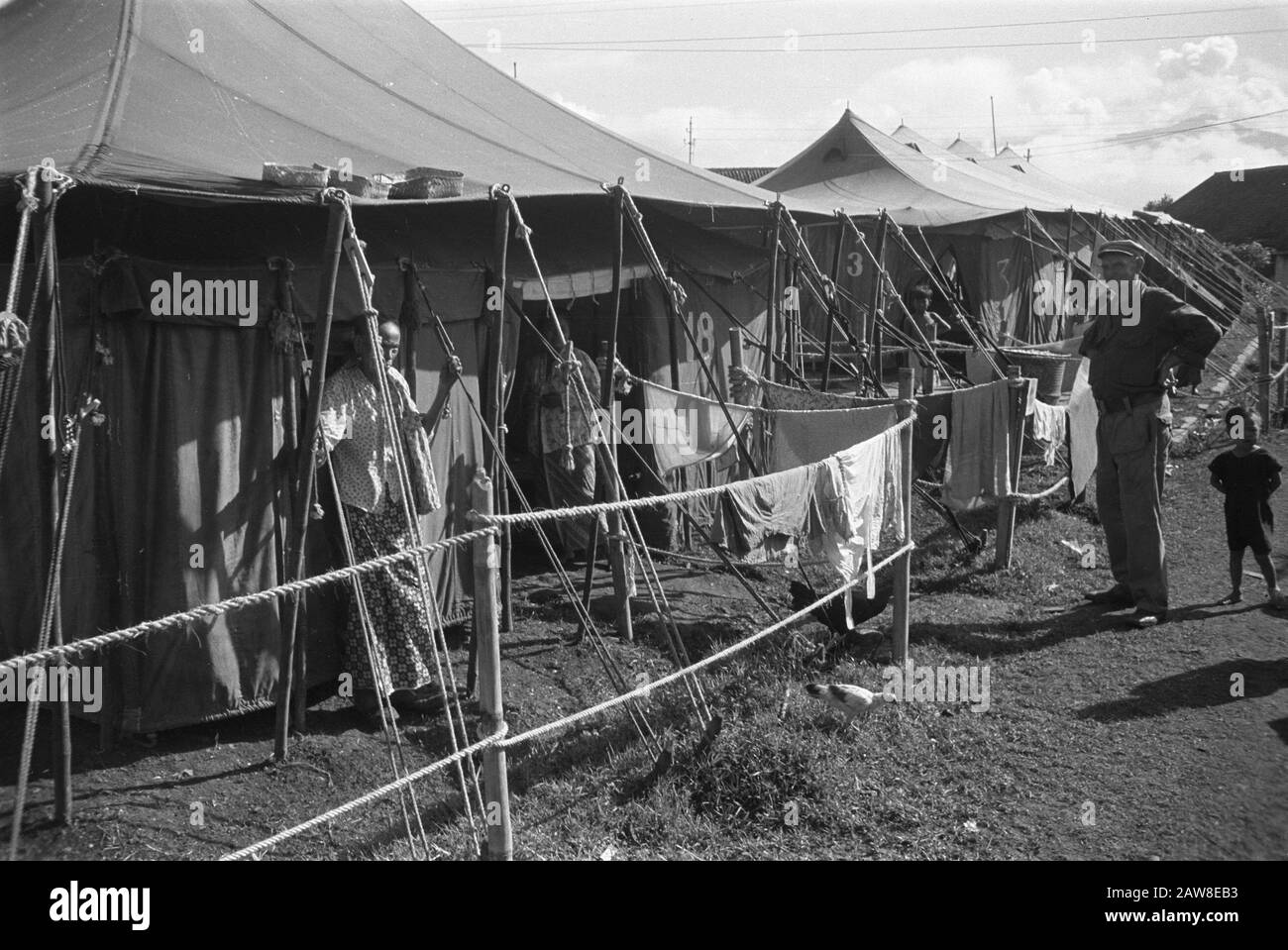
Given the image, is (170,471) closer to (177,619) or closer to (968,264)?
(177,619)

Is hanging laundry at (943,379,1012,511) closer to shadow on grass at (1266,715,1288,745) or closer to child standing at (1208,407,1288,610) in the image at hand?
child standing at (1208,407,1288,610)

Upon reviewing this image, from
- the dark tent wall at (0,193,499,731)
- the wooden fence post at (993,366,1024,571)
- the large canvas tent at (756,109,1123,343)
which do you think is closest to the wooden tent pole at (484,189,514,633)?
the dark tent wall at (0,193,499,731)

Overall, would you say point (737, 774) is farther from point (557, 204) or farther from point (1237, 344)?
point (1237, 344)

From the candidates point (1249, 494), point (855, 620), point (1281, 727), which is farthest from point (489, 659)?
point (1249, 494)

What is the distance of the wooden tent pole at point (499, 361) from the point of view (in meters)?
5.71

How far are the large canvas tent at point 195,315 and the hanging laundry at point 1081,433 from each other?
3527mm

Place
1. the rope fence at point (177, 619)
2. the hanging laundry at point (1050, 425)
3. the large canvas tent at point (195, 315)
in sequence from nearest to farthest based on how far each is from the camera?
1. the rope fence at point (177, 619)
2. the large canvas tent at point (195, 315)
3. the hanging laundry at point (1050, 425)

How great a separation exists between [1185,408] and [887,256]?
171 inches

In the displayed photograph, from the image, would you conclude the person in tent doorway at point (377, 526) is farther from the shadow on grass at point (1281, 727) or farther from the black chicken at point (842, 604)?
the shadow on grass at point (1281, 727)

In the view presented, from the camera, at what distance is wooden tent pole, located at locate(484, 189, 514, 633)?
571 cm

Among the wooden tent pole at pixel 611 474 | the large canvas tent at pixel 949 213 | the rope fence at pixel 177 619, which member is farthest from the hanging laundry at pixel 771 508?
the large canvas tent at pixel 949 213

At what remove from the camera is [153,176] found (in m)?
4.71

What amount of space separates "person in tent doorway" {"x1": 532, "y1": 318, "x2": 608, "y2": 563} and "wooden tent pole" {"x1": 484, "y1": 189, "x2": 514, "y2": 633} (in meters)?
1.04

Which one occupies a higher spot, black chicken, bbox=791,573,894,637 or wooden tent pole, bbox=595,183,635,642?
wooden tent pole, bbox=595,183,635,642
